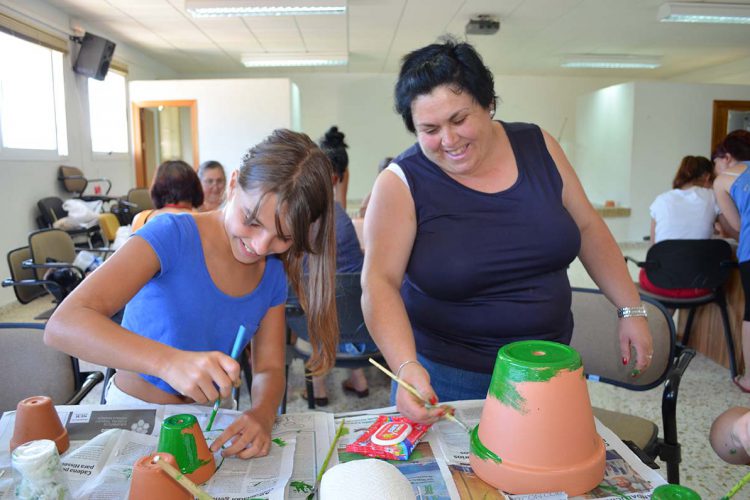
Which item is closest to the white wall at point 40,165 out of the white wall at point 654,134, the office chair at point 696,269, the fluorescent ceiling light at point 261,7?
the fluorescent ceiling light at point 261,7

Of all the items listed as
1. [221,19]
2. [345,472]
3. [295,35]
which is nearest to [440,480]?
[345,472]

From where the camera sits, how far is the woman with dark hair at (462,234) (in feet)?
3.77

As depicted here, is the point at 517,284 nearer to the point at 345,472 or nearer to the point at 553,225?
the point at 553,225

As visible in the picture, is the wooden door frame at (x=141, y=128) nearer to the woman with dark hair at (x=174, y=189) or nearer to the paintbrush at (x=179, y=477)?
the woman with dark hair at (x=174, y=189)

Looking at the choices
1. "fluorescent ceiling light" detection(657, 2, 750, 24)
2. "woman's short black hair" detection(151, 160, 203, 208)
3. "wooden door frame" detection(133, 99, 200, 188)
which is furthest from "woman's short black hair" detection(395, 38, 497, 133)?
"wooden door frame" detection(133, 99, 200, 188)

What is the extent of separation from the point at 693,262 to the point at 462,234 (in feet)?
7.77

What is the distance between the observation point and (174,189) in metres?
2.80

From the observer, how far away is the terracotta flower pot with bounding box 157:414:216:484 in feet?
2.62

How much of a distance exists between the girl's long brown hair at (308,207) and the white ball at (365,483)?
49 centimetres

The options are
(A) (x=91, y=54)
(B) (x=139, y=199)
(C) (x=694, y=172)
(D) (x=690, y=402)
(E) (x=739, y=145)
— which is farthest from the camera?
(B) (x=139, y=199)

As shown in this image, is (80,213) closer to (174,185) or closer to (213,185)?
(213,185)

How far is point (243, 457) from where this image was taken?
3.02 ft

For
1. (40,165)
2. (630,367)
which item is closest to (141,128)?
(40,165)

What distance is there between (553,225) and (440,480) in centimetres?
60
